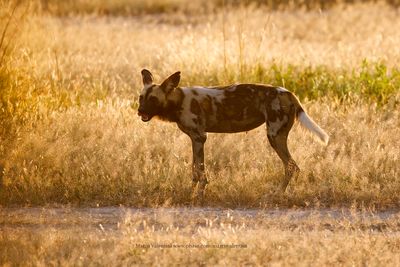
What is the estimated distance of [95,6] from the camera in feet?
81.6

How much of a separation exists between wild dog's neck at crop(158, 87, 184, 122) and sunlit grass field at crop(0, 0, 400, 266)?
668 millimetres

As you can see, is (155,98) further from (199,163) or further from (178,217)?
(178,217)

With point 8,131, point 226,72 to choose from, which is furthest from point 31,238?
point 226,72

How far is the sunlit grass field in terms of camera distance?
22.2 ft

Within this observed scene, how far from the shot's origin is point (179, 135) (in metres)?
10.4

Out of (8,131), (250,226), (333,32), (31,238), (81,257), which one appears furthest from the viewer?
(333,32)

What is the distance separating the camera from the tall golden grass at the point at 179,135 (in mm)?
8625

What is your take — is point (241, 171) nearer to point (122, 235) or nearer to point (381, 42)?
point (122, 235)

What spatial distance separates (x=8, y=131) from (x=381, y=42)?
27.8ft

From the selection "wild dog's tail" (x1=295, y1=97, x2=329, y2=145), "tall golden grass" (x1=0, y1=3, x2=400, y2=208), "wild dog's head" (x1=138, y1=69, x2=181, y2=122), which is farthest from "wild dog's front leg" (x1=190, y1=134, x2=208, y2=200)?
"wild dog's tail" (x1=295, y1=97, x2=329, y2=145)

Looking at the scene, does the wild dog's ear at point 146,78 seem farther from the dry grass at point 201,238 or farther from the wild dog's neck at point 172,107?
the dry grass at point 201,238

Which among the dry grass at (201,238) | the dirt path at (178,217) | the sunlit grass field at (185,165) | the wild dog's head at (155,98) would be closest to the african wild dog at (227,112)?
the wild dog's head at (155,98)

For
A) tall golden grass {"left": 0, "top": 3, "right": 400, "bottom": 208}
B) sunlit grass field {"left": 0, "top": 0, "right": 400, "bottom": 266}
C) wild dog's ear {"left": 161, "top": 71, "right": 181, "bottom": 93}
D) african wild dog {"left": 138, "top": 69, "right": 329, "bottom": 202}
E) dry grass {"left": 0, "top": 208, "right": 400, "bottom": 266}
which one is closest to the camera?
dry grass {"left": 0, "top": 208, "right": 400, "bottom": 266}

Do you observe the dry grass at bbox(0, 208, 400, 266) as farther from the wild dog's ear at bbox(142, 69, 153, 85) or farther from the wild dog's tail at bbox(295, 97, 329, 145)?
the wild dog's ear at bbox(142, 69, 153, 85)
